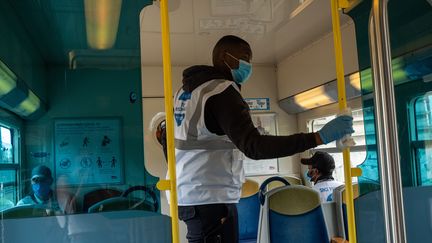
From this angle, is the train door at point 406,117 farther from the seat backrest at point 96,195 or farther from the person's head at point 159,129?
the seat backrest at point 96,195

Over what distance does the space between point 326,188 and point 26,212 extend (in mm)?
3214

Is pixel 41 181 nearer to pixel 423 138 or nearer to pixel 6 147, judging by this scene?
pixel 6 147

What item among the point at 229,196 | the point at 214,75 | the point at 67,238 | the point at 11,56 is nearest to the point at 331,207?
the point at 229,196

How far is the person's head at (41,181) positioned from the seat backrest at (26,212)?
45mm

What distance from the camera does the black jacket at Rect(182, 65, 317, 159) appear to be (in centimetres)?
173

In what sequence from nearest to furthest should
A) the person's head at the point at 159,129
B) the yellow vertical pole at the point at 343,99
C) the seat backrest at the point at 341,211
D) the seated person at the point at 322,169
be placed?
the yellow vertical pole at the point at 343,99
the person's head at the point at 159,129
the seat backrest at the point at 341,211
the seated person at the point at 322,169

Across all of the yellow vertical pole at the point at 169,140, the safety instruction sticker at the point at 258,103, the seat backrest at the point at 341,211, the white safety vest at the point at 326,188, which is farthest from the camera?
the safety instruction sticker at the point at 258,103

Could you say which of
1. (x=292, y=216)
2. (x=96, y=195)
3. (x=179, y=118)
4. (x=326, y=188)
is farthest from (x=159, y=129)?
(x=326, y=188)

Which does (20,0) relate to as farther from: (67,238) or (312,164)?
(312,164)

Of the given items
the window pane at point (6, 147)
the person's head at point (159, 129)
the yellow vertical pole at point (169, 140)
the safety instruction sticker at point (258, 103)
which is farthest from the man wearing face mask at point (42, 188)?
the safety instruction sticker at point (258, 103)

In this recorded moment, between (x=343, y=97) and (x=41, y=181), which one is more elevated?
(x=343, y=97)

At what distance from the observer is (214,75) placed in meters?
2.02

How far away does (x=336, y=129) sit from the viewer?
182 cm

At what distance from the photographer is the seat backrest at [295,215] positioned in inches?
130
